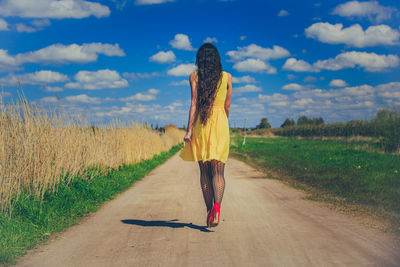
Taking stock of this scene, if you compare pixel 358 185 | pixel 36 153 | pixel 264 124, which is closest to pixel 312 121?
pixel 264 124

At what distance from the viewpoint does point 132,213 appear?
5605 millimetres

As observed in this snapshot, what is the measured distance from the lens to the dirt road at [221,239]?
329 cm

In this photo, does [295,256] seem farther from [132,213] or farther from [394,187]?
[394,187]

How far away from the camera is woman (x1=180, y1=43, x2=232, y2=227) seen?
4.38 m

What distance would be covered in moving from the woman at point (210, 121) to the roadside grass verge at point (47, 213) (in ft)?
7.58

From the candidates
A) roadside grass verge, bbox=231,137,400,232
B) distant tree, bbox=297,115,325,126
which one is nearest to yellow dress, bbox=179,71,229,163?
roadside grass verge, bbox=231,137,400,232

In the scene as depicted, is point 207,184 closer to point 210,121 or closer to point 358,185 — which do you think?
point 210,121

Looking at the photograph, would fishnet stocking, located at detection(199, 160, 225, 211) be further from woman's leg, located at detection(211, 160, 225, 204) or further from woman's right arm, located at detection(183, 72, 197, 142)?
woman's right arm, located at detection(183, 72, 197, 142)

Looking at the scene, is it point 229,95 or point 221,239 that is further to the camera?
point 229,95

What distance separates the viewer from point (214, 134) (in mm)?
4402

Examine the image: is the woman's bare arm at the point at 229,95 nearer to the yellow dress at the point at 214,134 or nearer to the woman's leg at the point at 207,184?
the yellow dress at the point at 214,134

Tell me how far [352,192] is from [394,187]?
125 cm

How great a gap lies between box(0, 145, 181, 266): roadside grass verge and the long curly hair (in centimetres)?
270

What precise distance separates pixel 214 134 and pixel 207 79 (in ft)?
2.51
